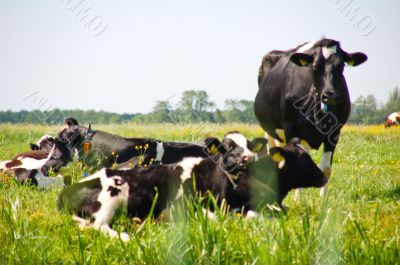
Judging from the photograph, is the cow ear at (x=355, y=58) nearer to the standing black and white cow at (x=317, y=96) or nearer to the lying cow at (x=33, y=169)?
the standing black and white cow at (x=317, y=96)

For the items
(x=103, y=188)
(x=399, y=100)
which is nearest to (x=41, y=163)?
(x=103, y=188)

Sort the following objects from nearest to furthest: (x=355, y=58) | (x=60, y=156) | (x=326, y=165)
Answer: (x=326, y=165)
(x=355, y=58)
(x=60, y=156)

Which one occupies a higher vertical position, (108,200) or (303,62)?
(303,62)

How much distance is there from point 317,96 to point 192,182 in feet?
10.6

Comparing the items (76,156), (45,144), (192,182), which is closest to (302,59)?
(192,182)

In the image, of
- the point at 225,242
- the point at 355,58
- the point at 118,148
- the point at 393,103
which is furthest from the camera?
the point at 393,103

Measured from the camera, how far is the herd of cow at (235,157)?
5.89m

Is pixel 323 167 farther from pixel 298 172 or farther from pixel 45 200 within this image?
pixel 45 200

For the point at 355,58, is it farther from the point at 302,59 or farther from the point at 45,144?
the point at 45,144

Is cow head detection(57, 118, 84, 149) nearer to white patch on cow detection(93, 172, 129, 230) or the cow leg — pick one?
white patch on cow detection(93, 172, 129, 230)

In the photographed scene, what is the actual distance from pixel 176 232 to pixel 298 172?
8.39ft

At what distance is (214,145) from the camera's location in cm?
630

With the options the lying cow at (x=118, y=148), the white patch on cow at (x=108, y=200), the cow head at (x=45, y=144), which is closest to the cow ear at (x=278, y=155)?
the white patch on cow at (x=108, y=200)

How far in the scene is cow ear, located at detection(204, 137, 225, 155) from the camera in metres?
6.25
